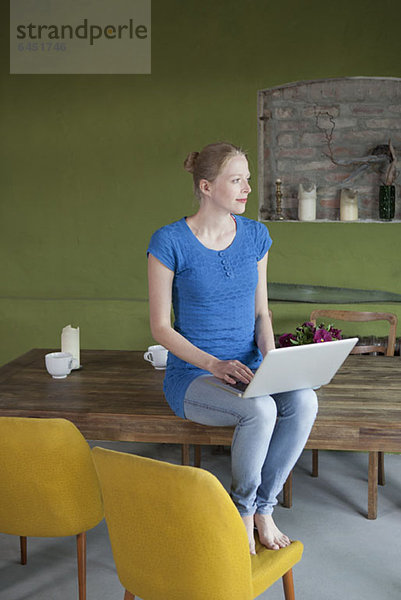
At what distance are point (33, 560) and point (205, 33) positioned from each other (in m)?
3.11

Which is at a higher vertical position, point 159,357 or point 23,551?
point 159,357

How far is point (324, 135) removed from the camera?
4359 mm

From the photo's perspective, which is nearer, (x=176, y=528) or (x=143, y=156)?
(x=176, y=528)

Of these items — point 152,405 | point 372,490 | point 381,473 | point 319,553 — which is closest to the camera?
point 152,405

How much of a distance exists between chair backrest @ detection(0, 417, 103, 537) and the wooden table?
221 millimetres

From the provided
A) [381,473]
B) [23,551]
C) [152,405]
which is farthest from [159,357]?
[381,473]

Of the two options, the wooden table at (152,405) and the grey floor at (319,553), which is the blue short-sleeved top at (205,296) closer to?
the wooden table at (152,405)

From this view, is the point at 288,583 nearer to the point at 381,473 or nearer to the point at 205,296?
the point at 205,296

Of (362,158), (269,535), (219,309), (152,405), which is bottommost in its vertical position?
(269,535)

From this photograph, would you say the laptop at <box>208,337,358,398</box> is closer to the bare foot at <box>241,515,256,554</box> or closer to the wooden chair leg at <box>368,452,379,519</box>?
the bare foot at <box>241,515,256,554</box>

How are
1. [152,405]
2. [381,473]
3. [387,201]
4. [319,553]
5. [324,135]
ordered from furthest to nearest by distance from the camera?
1. [324,135]
2. [387,201]
3. [381,473]
4. [319,553]
5. [152,405]

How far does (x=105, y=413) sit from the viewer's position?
7.34ft

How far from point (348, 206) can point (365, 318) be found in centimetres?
80

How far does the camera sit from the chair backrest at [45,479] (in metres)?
1.98
